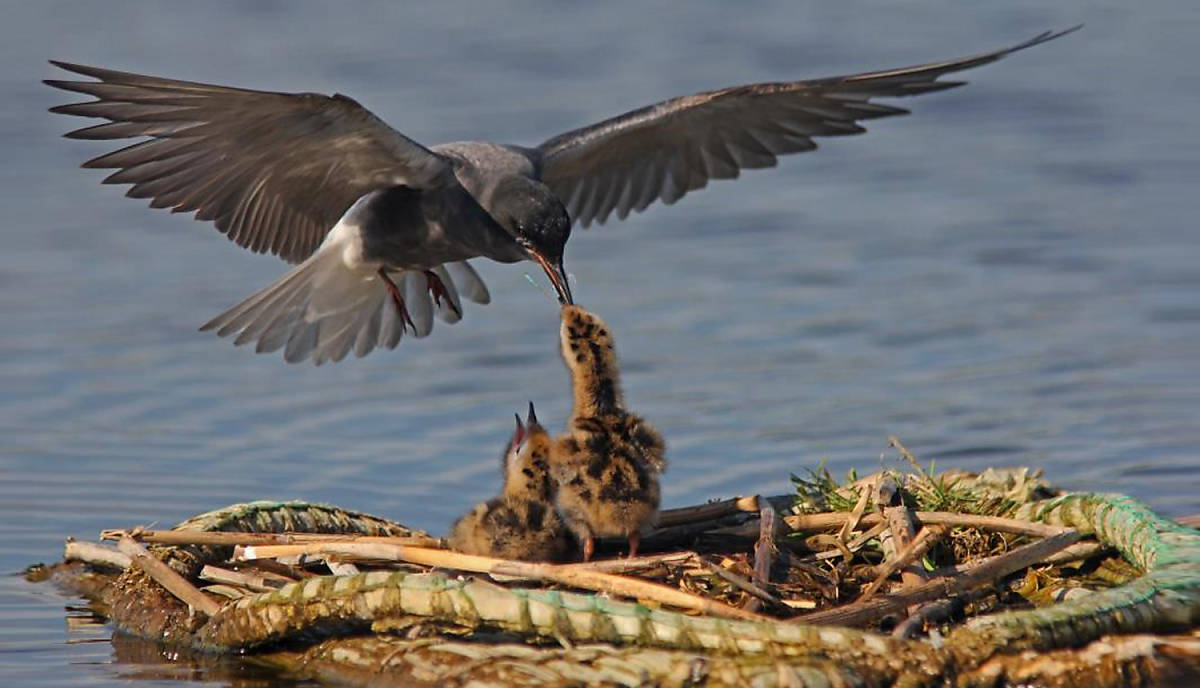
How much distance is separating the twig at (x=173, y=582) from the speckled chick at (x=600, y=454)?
1228 mm

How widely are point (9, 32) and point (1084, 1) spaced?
28.2 ft

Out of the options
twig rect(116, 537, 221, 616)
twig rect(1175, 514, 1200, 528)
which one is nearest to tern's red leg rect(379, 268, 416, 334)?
twig rect(116, 537, 221, 616)

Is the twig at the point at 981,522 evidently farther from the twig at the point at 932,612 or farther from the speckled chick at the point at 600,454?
the speckled chick at the point at 600,454

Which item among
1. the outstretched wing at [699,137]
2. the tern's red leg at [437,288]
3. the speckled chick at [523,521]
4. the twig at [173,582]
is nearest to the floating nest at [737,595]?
the twig at [173,582]

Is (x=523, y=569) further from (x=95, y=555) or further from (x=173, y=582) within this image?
(x=95, y=555)

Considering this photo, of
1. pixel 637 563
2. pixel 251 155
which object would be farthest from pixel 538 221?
pixel 637 563

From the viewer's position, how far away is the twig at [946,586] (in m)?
5.83

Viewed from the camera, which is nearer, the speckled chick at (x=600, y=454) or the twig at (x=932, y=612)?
the twig at (x=932, y=612)

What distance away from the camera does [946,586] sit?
6051 mm

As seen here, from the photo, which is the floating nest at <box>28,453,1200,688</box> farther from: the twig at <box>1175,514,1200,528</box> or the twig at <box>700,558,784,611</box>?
the twig at <box>1175,514,1200,528</box>

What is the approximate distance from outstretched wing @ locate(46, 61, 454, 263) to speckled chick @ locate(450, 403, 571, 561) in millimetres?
1961

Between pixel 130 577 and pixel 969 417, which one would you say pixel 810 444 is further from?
pixel 130 577

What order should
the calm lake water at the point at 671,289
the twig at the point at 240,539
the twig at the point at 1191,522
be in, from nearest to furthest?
the twig at the point at 240,539 < the twig at the point at 1191,522 < the calm lake water at the point at 671,289

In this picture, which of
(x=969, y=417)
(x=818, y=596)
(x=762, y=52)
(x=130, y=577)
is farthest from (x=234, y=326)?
(x=762, y=52)
